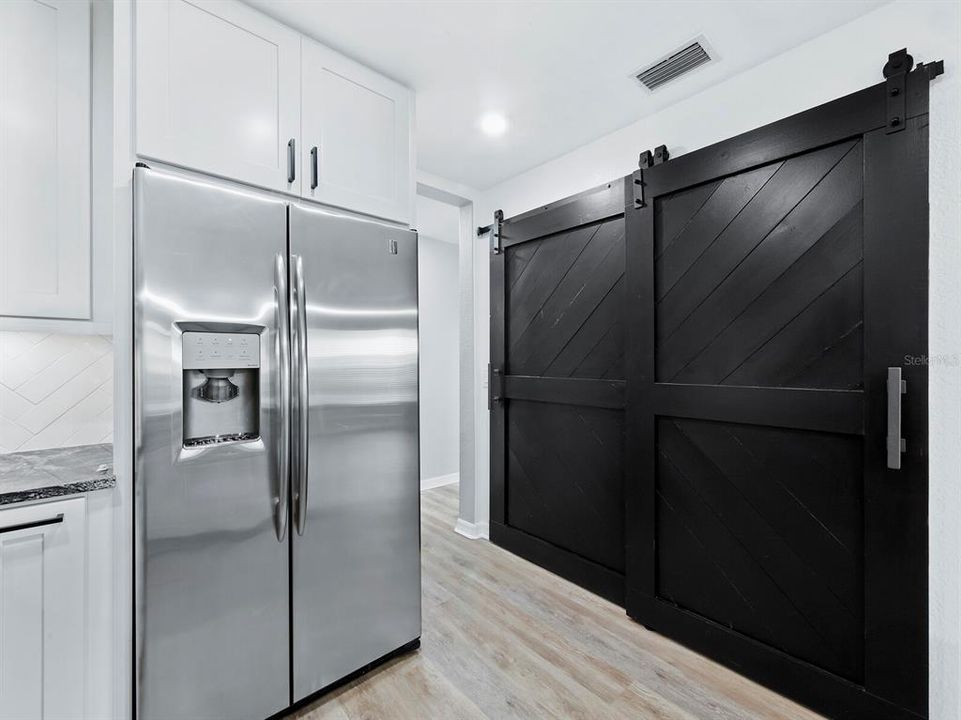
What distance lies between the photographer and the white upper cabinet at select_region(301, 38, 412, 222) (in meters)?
1.80

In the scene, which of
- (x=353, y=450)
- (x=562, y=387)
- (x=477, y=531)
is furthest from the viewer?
(x=477, y=531)

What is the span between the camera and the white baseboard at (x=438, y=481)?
472cm

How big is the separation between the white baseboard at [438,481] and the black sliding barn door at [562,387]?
5.09 feet

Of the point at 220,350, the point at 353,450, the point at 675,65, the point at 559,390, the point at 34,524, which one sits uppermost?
the point at 675,65

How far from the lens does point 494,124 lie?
2.50 meters

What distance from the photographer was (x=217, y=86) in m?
1.56

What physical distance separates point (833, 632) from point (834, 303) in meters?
1.22

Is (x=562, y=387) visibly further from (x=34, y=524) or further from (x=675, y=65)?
(x=34, y=524)

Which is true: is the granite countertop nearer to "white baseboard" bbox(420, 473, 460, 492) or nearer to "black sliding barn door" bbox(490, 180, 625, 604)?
"black sliding barn door" bbox(490, 180, 625, 604)

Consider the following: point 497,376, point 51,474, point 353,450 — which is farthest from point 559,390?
point 51,474

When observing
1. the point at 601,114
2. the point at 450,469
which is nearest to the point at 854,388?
the point at 601,114

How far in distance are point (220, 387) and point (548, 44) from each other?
5.99 feet

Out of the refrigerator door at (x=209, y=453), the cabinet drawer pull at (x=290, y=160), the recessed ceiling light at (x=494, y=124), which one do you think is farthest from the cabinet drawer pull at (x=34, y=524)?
the recessed ceiling light at (x=494, y=124)

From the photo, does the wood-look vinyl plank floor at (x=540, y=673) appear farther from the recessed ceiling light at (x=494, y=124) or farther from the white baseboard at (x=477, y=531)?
the recessed ceiling light at (x=494, y=124)
